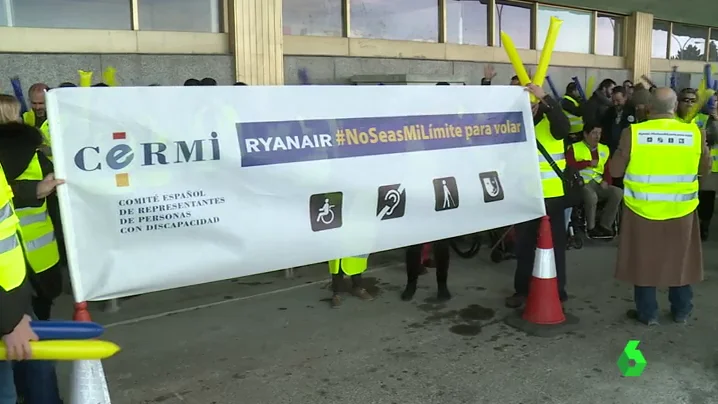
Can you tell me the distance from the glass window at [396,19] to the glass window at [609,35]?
5394 millimetres

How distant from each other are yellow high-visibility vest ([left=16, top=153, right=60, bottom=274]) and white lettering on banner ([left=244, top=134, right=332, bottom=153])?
1.18 metres

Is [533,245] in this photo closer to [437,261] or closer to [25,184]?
[437,261]

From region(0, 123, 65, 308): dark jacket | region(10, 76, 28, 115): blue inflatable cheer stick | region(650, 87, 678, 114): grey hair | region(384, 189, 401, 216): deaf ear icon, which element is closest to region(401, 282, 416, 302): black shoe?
region(384, 189, 401, 216): deaf ear icon

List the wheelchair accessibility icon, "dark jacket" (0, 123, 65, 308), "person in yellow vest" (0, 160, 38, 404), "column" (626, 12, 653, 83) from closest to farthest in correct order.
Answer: "person in yellow vest" (0, 160, 38, 404), "dark jacket" (0, 123, 65, 308), the wheelchair accessibility icon, "column" (626, 12, 653, 83)

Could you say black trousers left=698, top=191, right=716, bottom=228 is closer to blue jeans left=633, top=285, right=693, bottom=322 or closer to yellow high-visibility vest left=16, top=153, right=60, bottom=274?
blue jeans left=633, top=285, right=693, bottom=322

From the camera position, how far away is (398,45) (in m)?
10.3

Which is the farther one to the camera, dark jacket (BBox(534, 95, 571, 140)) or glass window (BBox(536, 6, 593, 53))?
glass window (BBox(536, 6, 593, 53))

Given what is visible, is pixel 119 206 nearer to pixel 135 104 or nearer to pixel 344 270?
pixel 135 104

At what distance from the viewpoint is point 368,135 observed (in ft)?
13.3

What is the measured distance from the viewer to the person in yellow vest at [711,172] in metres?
7.39

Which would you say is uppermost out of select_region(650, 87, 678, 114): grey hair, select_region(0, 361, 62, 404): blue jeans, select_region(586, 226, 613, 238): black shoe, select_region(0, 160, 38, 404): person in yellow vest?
select_region(650, 87, 678, 114): grey hair

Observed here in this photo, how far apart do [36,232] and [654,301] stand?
4.32 m

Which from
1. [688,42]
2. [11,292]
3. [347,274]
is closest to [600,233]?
[347,274]

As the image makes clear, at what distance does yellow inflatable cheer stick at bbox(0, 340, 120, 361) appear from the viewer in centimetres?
242
